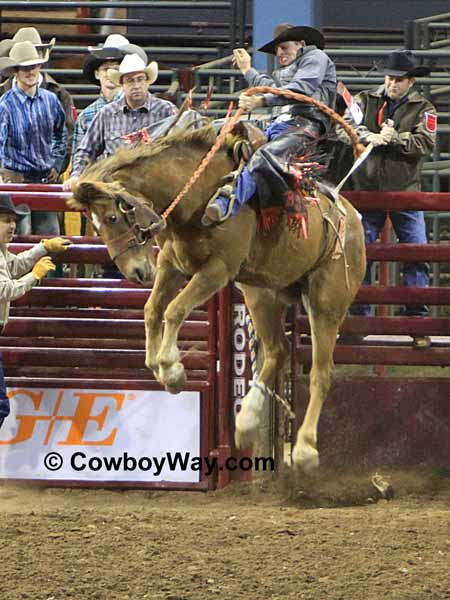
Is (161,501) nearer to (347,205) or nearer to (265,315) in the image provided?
(265,315)

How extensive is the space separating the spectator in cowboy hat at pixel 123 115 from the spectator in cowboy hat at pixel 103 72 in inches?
18.1

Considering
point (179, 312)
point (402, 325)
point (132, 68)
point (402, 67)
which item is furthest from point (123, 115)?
point (179, 312)

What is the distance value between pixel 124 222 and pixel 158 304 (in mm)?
521

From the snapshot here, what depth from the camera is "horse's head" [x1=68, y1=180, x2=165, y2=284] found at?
5797 millimetres

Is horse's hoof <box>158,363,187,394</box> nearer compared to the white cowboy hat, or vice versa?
horse's hoof <box>158,363,187,394</box>

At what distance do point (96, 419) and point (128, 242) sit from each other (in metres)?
2.11

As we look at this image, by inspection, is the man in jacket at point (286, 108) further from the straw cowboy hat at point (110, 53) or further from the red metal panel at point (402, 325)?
the straw cowboy hat at point (110, 53)

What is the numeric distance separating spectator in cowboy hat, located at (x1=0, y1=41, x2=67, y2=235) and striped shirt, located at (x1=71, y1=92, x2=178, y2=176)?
840 mm

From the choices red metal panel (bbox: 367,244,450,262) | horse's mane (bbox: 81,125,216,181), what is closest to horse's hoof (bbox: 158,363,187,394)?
horse's mane (bbox: 81,125,216,181)

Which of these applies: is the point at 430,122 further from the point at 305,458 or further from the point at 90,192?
the point at 90,192

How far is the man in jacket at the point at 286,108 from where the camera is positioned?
624cm

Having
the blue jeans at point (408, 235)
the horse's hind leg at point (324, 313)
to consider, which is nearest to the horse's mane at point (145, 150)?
the horse's hind leg at point (324, 313)

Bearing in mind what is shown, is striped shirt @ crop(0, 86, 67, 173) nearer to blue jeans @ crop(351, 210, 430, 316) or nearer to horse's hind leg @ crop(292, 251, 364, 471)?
blue jeans @ crop(351, 210, 430, 316)

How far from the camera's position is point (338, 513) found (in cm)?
714
